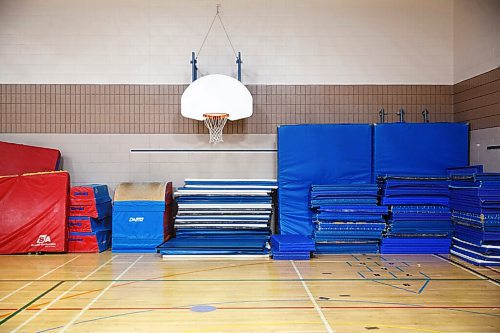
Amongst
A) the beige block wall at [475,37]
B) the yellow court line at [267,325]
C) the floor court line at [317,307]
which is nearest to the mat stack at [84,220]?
the floor court line at [317,307]

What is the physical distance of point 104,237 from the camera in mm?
7043

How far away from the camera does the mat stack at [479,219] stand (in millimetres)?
5863

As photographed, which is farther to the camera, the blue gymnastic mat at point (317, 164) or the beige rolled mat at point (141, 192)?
the blue gymnastic mat at point (317, 164)

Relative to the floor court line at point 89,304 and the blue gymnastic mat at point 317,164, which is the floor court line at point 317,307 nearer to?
the blue gymnastic mat at point 317,164

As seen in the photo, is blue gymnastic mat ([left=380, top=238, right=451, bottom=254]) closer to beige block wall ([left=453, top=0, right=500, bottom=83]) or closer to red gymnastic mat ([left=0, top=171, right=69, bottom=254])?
beige block wall ([left=453, top=0, right=500, bottom=83])

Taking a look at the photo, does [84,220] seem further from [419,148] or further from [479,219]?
[479,219]

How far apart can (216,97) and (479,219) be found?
3552 millimetres

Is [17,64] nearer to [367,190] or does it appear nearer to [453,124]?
[367,190]

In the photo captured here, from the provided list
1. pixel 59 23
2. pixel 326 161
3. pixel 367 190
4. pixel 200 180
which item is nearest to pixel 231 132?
pixel 200 180

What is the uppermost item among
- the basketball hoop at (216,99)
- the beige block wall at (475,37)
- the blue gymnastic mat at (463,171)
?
the beige block wall at (475,37)

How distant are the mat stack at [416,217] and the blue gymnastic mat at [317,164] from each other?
20.4 inches

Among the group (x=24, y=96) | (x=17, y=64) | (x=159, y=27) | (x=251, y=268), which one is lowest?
(x=251, y=268)

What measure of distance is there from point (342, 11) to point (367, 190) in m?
2.86

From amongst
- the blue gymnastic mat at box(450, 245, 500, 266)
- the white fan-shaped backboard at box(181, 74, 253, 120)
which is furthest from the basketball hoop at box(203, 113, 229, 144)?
the blue gymnastic mat at box(450, 245, 500, 266)
